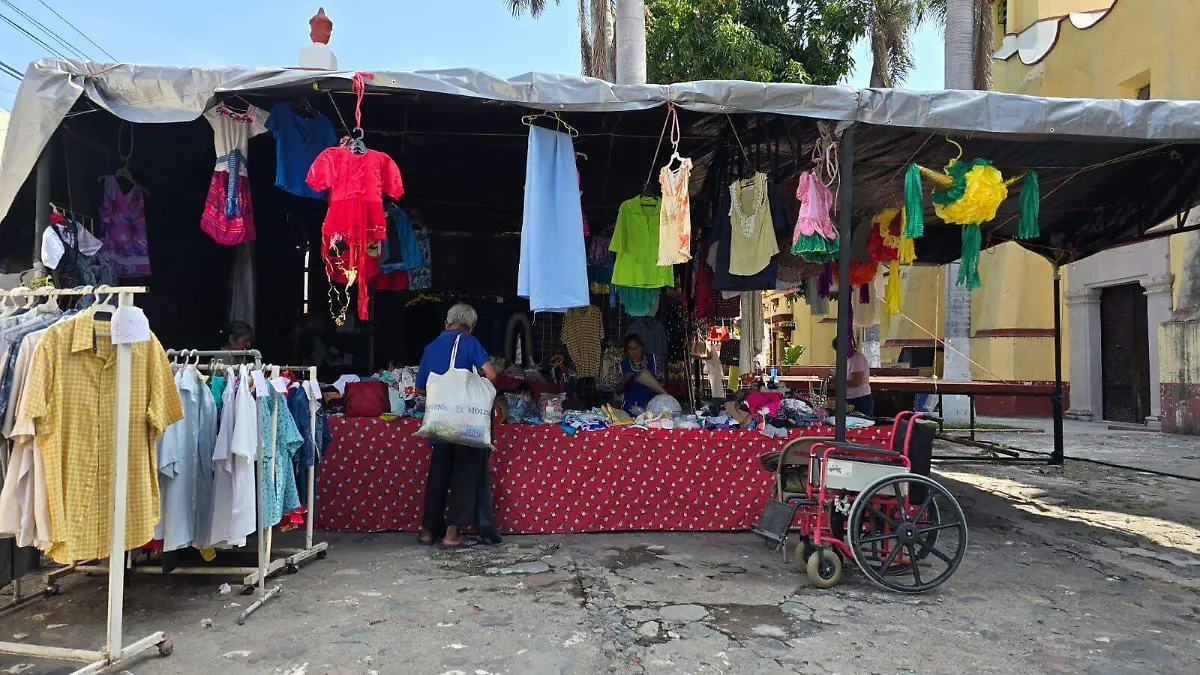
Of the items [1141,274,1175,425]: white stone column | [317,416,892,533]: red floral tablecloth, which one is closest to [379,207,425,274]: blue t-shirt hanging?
[317,416,892,533]: red floral tablecloth

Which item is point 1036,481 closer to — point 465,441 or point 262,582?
point 465,441

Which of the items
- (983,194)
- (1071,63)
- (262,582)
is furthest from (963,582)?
(1071,63)

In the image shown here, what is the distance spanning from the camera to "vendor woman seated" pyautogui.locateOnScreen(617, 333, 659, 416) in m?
7.44

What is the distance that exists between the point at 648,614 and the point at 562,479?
1978mm

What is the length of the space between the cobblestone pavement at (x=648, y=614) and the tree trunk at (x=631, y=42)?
8.24 metres

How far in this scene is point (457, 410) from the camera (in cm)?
524

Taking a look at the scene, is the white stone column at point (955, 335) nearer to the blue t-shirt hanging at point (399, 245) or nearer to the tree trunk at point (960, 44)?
the tree trunk at point (960, 44)

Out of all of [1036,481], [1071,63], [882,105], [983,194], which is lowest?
[1036,481]

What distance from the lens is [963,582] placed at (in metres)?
4.95

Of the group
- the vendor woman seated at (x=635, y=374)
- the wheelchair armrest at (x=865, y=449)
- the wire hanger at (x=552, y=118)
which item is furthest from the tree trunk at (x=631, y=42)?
the wheelchair armrest at (x=865, y=449)

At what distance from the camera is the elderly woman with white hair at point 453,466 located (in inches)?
218

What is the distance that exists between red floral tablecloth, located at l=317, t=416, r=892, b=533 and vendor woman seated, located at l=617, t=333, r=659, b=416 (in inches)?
43.9

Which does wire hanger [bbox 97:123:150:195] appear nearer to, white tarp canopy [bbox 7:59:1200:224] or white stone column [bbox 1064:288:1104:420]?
white tarp canopy [bbox 7:59:1200:224]

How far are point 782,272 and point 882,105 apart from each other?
7.84 feet
